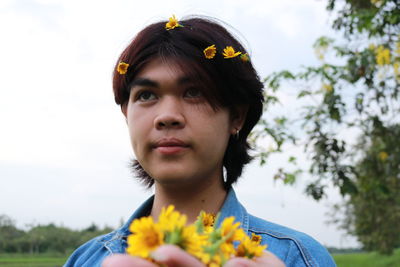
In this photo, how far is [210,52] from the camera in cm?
193

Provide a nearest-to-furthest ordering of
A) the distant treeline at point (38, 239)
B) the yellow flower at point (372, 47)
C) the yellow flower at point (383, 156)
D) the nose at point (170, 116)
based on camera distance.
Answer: the nose at point (170, 116) → the yellow flower at point (372, 47) → the yellow flower at point (383, 156) → the distant treeline at point (38, 239)

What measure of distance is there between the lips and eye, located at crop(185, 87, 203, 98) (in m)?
0.20

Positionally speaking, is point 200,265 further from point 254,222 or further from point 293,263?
point 254,222

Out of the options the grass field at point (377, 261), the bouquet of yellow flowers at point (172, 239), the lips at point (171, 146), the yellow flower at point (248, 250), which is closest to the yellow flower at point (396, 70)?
the lips at point (171, 146)

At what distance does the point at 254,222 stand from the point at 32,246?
788 inches

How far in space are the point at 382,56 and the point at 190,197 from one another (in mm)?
4755

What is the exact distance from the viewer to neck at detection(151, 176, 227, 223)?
1933mm

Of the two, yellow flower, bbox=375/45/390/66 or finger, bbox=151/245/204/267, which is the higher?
yellow flower, bbox=375/45/390/66

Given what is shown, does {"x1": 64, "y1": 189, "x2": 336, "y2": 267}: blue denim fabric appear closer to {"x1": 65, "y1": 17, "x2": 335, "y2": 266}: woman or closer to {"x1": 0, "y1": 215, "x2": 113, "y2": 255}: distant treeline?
{"x1": 65, "y1": 17, "x2": 335, "y2": 266}: woman

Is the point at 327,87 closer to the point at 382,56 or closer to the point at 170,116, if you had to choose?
the point at 382,56

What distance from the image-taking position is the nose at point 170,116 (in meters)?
1.70

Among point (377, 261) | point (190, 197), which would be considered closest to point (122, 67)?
point (190, 197)

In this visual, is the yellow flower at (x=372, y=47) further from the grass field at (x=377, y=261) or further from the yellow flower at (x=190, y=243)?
the grass field at (x=377, y=261)

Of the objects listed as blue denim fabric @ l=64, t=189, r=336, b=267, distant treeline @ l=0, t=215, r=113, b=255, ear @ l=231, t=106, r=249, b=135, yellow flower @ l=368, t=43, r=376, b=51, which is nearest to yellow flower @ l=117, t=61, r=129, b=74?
ear @ l=231, t=106, r=249, b=135
